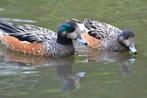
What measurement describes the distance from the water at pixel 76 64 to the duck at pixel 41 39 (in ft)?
0.69

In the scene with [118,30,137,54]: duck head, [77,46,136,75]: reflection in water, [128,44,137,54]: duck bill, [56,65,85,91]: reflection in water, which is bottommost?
[56,65,85,91]: reflection in water

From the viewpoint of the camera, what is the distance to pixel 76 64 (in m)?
13.4

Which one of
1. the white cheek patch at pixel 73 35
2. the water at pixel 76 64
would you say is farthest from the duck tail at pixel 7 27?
the white cheek patch at pixel 73 35

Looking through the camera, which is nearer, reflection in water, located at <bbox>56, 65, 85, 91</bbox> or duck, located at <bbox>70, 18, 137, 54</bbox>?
reflection in water, located at <bbox>56, 65, 85, 91</bbox>

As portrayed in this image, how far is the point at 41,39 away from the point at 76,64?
1.48m

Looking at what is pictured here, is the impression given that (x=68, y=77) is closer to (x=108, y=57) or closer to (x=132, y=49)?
(x=108, y=57)

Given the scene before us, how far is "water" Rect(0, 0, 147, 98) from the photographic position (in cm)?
1123

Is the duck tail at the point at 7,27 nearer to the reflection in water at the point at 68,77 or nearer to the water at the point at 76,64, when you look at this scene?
the water at the point at 76,64

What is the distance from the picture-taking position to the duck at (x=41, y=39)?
564 inches

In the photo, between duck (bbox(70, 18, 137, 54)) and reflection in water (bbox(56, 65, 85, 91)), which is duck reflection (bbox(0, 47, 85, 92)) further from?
duck (bbox(70, 18, 137, 54))

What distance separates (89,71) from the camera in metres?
12.6

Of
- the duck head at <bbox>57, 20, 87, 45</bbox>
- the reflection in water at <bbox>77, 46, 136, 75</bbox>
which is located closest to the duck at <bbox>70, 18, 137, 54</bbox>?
the reflection in water at <bbox>77, 46, 136, 75</bbox>

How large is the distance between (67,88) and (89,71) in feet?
4.01

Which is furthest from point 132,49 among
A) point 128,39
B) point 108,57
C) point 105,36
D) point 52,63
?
point 52,63
